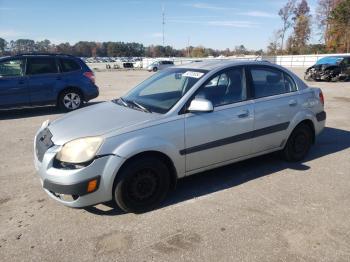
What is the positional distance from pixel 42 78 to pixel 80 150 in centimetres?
693

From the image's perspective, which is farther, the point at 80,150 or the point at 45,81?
the point at 45,81

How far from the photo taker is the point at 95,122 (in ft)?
12.9

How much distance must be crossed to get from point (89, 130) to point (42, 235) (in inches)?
45.0

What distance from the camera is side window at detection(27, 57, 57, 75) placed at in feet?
31.1

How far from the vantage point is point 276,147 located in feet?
16.8

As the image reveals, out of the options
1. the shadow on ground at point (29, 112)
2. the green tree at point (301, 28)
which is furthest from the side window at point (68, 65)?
the green tree at point (301, 28)

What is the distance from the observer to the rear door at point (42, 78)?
9.47 meters

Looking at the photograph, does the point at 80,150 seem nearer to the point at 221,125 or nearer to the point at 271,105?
the point at 221,125

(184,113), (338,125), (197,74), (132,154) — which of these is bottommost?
(338,125)

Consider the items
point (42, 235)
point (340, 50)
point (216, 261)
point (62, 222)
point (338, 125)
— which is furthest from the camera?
point (340, 50)

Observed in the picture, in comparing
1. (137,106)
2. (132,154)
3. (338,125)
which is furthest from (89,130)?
(338,125)

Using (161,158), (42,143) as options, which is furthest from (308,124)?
(42,143)

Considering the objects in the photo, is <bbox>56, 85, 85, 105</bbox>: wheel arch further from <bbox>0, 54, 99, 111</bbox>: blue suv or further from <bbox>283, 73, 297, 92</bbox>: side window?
<bbox>283, 73, 297, 92</bbox>: side window

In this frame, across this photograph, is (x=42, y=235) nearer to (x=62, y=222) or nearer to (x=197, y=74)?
(x=62, y=222)
